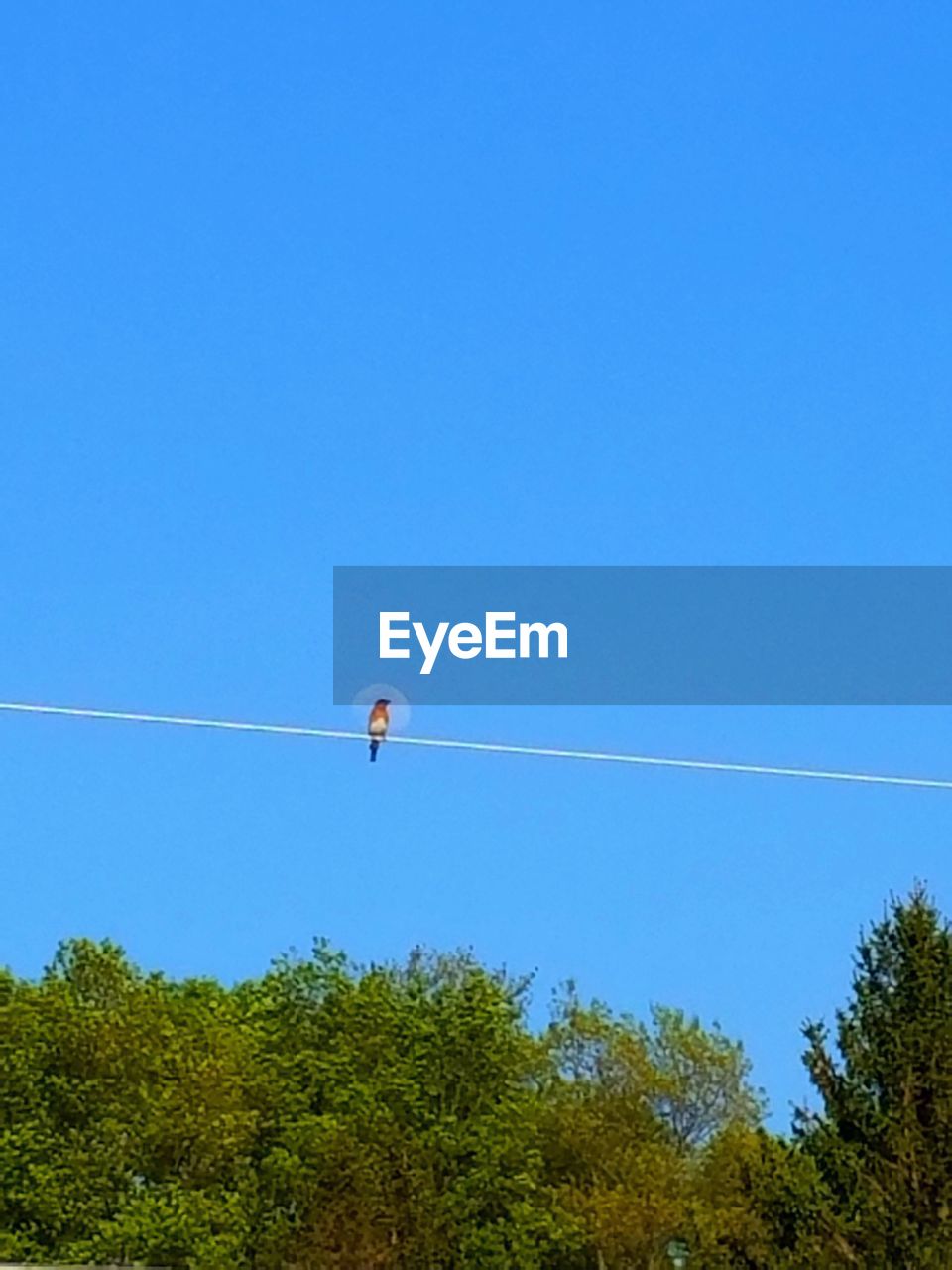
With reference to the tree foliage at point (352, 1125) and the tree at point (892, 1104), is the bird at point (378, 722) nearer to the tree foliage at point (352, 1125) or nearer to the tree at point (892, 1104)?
Result: the tree at point (892, 1104)

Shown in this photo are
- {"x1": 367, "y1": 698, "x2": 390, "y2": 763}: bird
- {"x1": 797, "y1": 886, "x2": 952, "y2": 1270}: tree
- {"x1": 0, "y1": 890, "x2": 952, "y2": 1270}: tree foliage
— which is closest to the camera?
{"x1": 367, "y1": 698, "x2": 390, "y2": 763}: bird

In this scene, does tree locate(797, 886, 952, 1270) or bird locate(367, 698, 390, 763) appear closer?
bird locate(367, 698, 390, 763)

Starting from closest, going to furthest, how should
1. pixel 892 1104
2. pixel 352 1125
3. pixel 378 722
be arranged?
pixel 378 722
pixel 892 1104
pixel 352 1125

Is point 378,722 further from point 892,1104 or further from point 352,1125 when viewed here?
point 352,1125

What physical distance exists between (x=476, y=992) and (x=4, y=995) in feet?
42.0

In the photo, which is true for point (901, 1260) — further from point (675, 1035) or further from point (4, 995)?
point (4, 995)

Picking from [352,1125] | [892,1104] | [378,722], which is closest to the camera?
[378,722]

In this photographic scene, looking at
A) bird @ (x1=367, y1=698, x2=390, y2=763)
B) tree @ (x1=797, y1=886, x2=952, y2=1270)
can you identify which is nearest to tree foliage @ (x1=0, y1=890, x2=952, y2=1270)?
tree @ (x1=797, y1=886, x2=952, y2=1270)

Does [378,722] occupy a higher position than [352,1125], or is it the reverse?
[352,1125]

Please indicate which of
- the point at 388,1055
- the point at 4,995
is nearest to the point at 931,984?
the point at 388,1055

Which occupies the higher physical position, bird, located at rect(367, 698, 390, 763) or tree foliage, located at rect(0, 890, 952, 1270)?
→ tree foliage, located at rect(0, 890, 952, 1270)

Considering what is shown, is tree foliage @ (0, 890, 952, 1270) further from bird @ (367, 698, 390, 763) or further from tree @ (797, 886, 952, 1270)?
bird @ (367, 698, 390, 763)

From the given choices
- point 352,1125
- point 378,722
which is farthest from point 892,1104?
point 352,1125

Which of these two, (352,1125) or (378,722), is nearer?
(378,722)
